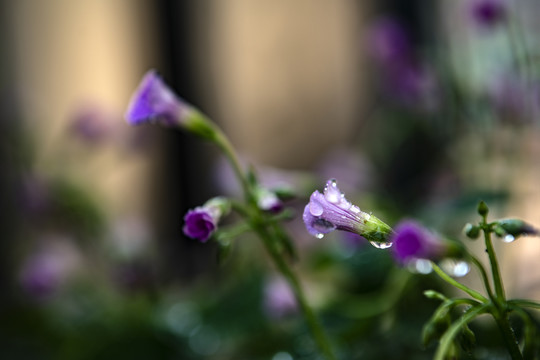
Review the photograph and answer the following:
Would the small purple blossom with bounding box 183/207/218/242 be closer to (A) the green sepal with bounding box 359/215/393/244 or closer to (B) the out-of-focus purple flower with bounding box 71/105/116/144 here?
(A) the green sepal with bounding box 359/215/393/244

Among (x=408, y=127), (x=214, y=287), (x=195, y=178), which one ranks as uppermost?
(x=408, y=127)

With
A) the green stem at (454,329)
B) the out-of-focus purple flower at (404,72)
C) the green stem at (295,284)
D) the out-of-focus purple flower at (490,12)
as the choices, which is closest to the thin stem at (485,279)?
the green stem at (454,329)

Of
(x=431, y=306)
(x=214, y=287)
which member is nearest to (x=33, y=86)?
(x=214, y=287)

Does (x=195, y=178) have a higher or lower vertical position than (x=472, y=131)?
lower

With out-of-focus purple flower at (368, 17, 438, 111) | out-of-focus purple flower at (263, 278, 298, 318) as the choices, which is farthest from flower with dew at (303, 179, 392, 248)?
out-of-focus purple flower at (368, 17, 438, 111)

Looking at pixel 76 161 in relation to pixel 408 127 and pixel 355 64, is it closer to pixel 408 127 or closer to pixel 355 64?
pixel 408 127

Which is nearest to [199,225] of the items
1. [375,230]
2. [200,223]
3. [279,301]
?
[200,223]
